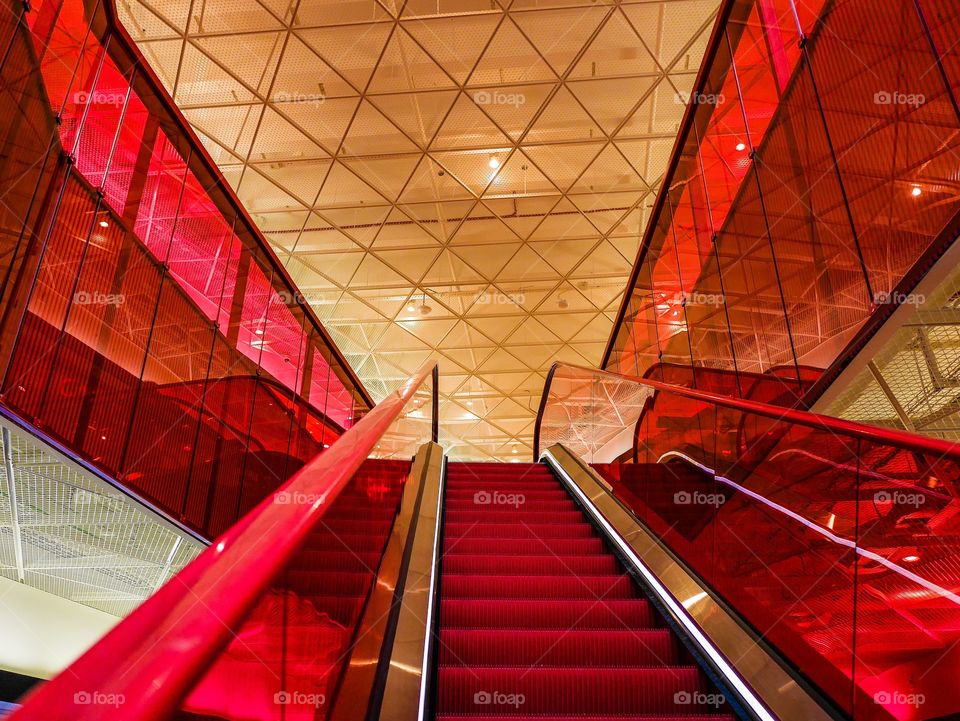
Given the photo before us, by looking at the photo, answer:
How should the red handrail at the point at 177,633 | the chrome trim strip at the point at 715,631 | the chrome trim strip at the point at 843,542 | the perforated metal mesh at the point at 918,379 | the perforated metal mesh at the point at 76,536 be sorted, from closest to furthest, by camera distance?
the red handrail at the point at 177,633
the chrome trim strip at the point at 843,542
the chrome trim strip at the point at 715,631
the perforated metal mesh at the point at 76,536
the perforated metal mesh at the point at 918,379

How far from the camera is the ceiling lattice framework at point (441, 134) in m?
12.8

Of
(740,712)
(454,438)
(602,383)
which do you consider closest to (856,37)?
(740,712)

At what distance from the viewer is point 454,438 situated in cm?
3331

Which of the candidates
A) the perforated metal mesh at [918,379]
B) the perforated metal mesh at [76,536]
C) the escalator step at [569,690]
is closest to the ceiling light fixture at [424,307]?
the perforated metal mesh at [76,536]

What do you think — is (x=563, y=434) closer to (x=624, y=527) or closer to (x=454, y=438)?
(x=624, y=527)

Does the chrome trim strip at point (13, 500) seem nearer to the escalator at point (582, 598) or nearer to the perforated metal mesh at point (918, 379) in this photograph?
the escalator at point (582, 598)

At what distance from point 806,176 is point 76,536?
6.76 m

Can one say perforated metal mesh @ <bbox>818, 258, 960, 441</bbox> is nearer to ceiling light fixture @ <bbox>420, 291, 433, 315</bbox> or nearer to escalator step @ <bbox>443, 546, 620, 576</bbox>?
escalator step @ <bbox>443, 546, 620, 576</bbox>

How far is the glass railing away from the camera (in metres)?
2.12

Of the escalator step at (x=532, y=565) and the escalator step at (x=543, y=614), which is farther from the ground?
the escalator step at (x=532, y=565)

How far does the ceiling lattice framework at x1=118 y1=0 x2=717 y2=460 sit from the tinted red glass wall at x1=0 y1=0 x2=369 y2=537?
7890 mm

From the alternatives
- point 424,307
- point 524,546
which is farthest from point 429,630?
point 424,307

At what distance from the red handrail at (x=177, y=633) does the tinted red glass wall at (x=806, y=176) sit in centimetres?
347

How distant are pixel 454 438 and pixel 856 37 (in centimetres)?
3023
